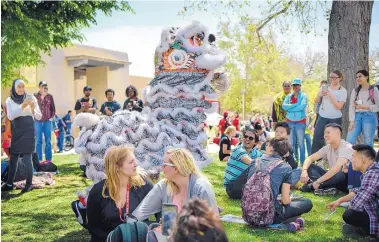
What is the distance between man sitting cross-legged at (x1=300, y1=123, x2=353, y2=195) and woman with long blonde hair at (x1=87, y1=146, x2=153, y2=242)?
3029 mm

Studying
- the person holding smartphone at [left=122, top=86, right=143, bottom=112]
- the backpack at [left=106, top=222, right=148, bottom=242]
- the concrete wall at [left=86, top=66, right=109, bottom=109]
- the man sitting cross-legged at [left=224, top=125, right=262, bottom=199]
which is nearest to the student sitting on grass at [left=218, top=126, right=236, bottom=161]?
the person holding smartphone at [left=122, top=86, right=143, bottom=112]

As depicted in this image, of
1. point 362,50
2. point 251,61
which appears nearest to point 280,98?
point 362,50

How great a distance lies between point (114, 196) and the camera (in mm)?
3430

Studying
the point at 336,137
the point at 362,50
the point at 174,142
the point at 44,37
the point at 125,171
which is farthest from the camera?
the point at 44,37

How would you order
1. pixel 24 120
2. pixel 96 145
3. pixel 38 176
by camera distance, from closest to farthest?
pixel 96 145, pixel 24 120, pixel 38 176

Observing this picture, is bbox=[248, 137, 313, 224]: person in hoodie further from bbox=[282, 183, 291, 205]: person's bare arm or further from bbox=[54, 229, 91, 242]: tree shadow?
bbox=[54, 229, 91, 242]: tree shadow

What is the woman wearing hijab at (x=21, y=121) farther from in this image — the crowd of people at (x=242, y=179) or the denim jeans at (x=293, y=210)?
the denim jeans at (x=293, y=210)

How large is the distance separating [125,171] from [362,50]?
6.11 meters

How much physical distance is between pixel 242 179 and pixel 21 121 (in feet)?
10.1

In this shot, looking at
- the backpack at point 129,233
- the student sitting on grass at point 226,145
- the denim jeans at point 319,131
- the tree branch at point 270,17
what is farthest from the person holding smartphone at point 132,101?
the tree branch at point 270,17

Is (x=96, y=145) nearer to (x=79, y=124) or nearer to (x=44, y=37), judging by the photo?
(x=79, y=124)

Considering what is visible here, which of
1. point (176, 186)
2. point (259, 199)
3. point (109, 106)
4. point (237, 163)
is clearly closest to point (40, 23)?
point (109, 106)

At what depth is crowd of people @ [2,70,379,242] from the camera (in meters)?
3.27

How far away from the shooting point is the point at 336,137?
5828mm
